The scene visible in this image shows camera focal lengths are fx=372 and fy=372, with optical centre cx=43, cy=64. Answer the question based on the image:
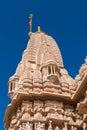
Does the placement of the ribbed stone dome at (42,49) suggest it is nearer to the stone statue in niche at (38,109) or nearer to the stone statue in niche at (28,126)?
the stone statue in niche at (38,109)

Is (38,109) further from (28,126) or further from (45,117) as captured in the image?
(28,126)

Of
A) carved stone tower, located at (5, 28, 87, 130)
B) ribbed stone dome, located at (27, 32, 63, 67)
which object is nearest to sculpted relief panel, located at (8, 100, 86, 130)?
carved stone tower, located at (5, 28, 87, 130)

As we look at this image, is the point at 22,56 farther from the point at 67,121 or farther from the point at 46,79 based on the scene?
the point at 67,121

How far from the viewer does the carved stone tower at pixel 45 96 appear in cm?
2280

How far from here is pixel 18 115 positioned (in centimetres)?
2384

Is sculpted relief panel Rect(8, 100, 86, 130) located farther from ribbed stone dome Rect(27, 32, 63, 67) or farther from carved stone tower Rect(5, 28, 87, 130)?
ribbed stone dome Rect(27, 32, 63, 67)

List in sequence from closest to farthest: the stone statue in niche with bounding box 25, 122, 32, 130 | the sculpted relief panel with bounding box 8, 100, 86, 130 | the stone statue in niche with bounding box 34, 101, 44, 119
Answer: the stone statue in niche with bounding box 25, 122, 32, 130 → the sculpted relief panel with bounding box 8, 100, 86, 130 → the stone statue in niche with bounding box 34, 101, 44, 119

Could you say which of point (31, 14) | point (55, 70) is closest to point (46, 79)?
point (55, 70)

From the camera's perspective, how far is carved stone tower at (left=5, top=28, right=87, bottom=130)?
22.8 meters

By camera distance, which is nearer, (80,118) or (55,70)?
(80,118)

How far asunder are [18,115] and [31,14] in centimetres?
1132

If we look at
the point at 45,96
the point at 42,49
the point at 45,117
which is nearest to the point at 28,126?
the point at 45,117

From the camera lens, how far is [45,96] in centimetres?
2412

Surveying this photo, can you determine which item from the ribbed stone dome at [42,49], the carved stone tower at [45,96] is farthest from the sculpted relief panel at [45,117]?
the ribbed stone dome at [42,49]
